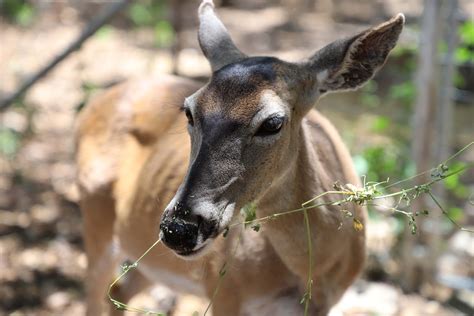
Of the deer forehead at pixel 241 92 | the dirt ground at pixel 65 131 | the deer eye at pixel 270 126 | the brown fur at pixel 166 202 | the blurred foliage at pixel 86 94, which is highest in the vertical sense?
the deer forehead at pixel 241 92

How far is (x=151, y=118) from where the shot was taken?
4.97 meters

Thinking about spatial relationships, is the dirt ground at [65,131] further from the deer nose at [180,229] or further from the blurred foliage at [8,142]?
the deer nose at [180,229]

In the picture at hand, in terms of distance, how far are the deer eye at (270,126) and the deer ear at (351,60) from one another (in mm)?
408

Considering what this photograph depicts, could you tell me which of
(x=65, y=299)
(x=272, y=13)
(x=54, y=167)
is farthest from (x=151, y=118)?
(x=272, y=13)

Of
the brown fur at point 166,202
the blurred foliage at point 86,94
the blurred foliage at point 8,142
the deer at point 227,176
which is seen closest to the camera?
the deer at point 227,176

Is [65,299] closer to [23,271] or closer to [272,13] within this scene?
[23,271]

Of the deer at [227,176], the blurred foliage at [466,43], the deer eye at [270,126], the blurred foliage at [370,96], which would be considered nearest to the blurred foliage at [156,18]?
the blurred foliage at [370,96]

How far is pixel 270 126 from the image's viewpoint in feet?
10.9

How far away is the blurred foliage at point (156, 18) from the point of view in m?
10.2

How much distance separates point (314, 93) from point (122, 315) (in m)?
2.34

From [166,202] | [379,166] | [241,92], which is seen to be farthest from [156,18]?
[241,92]

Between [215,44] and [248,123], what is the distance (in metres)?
0.81

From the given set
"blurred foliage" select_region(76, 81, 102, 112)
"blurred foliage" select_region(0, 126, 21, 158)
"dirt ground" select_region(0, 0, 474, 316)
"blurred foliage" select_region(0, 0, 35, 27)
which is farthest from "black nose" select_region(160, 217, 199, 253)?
"blurred foliage" select_region(0, 0, 35, 27)

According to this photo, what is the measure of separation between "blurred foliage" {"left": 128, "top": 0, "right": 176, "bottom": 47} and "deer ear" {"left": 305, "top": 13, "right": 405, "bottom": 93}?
616 cm
